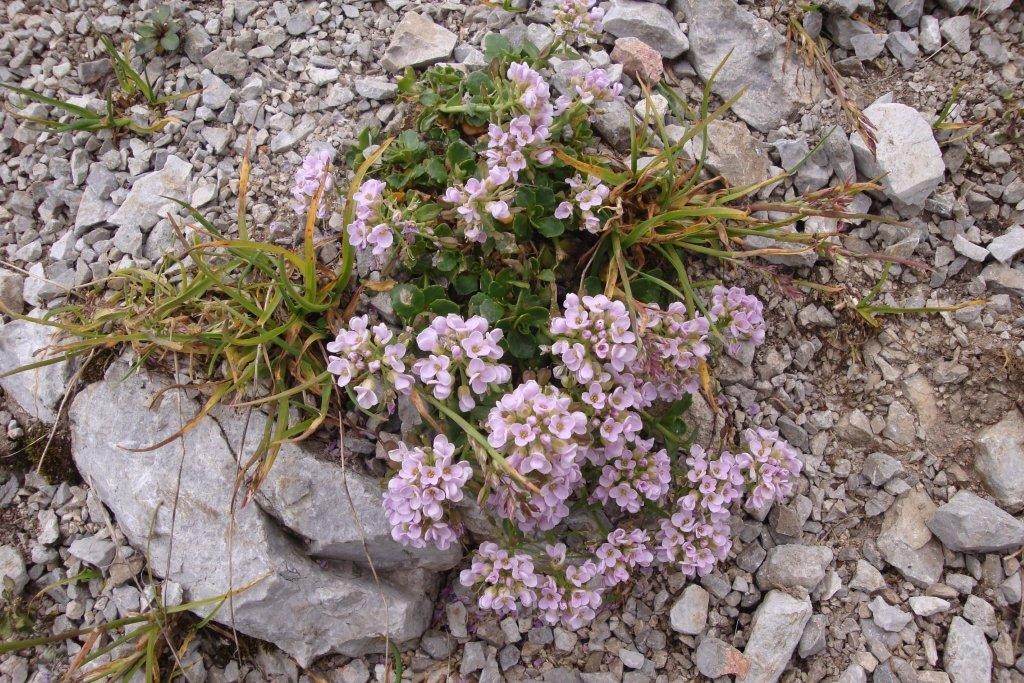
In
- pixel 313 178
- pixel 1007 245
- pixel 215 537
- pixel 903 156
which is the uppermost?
pixel 903 156

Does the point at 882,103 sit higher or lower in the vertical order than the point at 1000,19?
lower

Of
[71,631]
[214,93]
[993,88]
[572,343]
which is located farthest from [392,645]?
[993,88]

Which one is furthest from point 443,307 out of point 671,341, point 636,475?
point 636,475

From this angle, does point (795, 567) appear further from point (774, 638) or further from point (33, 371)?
point (33, 371)

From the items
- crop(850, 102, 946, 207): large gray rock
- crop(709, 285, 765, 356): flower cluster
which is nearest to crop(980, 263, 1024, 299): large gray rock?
crop(850, 102, 946, 207): large gray rock

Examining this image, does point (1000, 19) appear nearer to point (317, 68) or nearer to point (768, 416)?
point (768, 416)

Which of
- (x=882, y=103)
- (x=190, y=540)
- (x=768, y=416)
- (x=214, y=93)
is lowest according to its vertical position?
(x=190, y=540)

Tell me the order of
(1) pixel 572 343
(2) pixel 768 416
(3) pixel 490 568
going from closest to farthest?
(1) pixel 572 343
(3) pixel 490 568
(2) pixel 768 416
